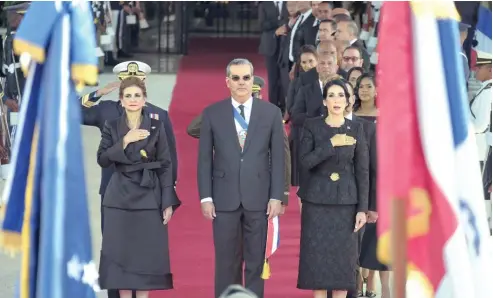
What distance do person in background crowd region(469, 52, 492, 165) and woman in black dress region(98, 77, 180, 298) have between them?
3.09 meters

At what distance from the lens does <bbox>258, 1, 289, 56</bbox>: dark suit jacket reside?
52.3 feet

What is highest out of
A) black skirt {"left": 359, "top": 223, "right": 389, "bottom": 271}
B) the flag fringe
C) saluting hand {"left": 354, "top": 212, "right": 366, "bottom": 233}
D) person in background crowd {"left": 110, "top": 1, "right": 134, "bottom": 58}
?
the flag fringe

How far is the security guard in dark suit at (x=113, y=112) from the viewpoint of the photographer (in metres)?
8.20

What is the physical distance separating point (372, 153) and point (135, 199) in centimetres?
167

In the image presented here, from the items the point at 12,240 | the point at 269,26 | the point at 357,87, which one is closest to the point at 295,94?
the point at 357,87

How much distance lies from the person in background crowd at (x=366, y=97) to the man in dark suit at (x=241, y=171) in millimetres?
1211

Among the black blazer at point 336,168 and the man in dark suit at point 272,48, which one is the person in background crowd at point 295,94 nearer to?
the black blazer at point 336,168

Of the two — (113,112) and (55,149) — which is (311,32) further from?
(55,149)

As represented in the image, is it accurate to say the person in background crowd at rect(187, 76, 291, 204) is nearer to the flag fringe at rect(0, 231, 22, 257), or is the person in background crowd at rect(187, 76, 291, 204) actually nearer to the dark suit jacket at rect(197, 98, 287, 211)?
the dark suit jacket at rect(197, 98, 287, 211)

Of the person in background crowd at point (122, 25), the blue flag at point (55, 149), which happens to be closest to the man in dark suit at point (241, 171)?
the blue flag at point (55, 149)

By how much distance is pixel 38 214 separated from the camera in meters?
5.37

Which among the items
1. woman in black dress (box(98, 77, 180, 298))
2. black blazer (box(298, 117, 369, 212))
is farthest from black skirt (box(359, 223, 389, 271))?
woman in black dress (box(98, 77, 180, 298))

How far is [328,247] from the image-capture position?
812 centimetres

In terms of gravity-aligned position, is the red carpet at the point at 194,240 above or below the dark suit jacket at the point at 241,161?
below
